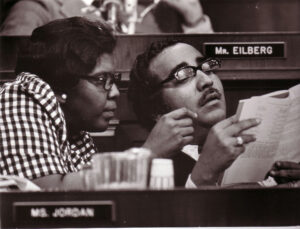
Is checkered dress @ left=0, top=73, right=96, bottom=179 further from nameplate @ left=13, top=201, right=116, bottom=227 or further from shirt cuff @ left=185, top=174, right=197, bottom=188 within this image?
shirt cuff @ left=185, top=174, right=197, bottom=188

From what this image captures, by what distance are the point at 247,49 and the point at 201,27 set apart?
15cm

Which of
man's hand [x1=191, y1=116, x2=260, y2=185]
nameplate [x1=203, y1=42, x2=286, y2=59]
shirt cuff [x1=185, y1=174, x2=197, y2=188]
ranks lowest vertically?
shirt cuff [x1=185, y1=174, x2=197, y2=188]

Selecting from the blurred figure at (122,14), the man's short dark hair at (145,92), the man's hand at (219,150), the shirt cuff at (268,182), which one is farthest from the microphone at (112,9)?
the shirt cuff at (268,182)

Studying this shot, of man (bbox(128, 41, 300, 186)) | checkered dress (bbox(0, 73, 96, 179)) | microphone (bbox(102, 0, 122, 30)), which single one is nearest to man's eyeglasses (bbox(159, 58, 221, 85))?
man (bbox(128, 41, 300, 186))

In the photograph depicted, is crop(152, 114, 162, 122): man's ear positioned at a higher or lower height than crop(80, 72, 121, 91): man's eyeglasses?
lower

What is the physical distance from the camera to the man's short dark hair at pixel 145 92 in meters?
1.50

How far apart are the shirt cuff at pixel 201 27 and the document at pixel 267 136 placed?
0.24 m

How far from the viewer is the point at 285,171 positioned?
4.93 ft

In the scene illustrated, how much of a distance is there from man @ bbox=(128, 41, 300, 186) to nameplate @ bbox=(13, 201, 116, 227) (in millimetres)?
227

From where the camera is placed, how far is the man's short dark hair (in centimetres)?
150

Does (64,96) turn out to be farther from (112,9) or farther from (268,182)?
(268,182)

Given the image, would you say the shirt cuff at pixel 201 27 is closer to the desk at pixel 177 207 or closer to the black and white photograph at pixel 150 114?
the black and white photograph at pixel 150 114

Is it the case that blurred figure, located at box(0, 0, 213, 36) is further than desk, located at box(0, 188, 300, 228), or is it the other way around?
blurred figure, located at box(0, 0, 213, 36)

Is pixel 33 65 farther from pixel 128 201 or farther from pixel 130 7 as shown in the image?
pixel 128 201
